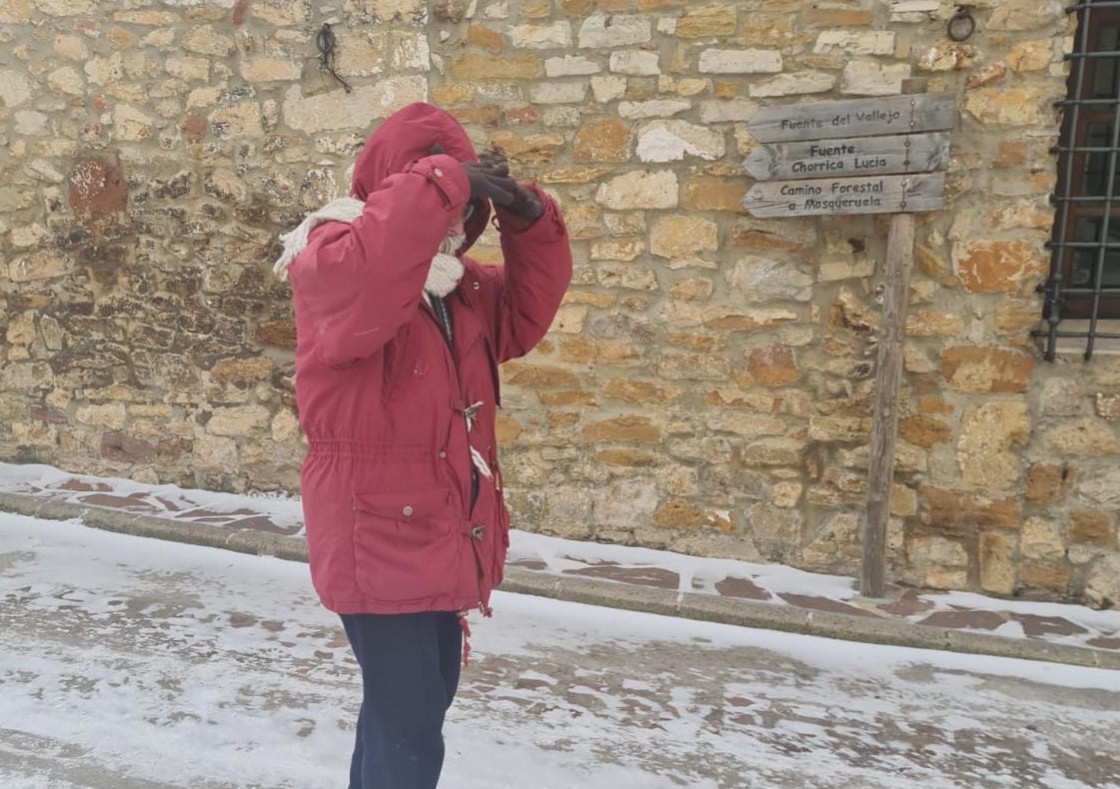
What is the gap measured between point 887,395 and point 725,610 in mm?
1149

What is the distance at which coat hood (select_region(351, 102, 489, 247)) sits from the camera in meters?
1.62

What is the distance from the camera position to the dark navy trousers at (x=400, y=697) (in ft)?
5.39

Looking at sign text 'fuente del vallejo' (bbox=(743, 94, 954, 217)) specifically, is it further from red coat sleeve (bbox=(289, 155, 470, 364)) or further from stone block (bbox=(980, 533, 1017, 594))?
red coat sleeve (bbox=(289, 155, 470, 364))

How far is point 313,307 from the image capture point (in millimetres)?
1505

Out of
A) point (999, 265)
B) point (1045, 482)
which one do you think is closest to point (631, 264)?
point (999, 265)

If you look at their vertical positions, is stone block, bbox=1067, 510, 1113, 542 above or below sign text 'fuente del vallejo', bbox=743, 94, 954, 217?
below

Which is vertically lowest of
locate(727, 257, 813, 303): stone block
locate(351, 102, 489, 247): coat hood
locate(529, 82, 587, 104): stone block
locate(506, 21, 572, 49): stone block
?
locate(351, 102, 489, 247): coat hood

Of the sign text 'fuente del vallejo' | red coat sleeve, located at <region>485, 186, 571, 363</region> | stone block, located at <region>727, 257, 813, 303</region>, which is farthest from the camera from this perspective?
stone block, located at <region>727, 257, 813, 303</region>

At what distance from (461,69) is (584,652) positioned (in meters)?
2.88

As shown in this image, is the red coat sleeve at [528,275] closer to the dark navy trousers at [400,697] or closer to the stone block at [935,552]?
the dark navy trousers at [400,697]

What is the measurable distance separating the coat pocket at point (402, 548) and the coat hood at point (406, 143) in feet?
2.07

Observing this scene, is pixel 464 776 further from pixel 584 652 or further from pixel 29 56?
pixel 29 56

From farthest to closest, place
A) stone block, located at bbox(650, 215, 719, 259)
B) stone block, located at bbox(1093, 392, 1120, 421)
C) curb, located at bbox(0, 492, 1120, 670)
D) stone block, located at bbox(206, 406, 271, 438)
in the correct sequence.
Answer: stone block, located at bbox(206, 406, 271, 438) < stone block, located at bbox(650, 215, 719, 259) < stone block, located at bbox(1093, 392, 1120, 421) < curb, located at bbox(0, 492, 1120, 670)

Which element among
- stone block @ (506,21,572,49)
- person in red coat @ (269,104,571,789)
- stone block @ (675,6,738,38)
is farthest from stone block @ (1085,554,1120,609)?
stone block @ (506,21,572,49)
